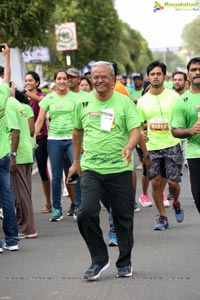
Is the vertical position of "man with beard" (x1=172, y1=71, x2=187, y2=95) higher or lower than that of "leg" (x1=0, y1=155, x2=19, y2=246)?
higher

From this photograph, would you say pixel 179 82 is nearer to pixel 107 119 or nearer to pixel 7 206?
pixel 7 206

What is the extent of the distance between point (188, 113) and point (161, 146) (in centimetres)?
267

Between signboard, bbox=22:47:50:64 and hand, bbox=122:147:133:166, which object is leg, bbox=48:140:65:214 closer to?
hand, bbox=122:147:133:166

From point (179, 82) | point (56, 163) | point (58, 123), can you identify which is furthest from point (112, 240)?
point (179, 82)

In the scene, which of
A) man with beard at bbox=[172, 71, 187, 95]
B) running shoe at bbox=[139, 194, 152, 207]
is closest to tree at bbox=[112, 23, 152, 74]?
man with beard at bbox=[172, 71, 187, 95]

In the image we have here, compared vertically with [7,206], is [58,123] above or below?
above

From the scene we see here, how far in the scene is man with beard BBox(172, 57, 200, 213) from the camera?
27.8 feet

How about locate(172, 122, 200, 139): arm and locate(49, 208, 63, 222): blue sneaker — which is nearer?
locate(172, 122, 200, 139): arm

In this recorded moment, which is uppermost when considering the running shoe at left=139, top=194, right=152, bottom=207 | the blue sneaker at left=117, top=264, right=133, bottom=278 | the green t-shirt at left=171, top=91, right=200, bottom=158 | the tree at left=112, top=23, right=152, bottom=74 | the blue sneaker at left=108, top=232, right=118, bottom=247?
the green t-shirt at left=171, top=91, right=200, bottom=158

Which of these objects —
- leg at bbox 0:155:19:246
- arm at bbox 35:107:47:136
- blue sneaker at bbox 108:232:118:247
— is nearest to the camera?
leg at bbox 0:155:19:246

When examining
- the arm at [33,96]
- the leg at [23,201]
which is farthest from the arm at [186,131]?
the arm at [33,96]

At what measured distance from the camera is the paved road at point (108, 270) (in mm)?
7621

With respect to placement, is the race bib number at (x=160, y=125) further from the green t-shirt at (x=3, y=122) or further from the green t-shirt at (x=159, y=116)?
the green t-shirt at (x=3, y=122)

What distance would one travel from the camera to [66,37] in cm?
3988
